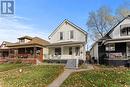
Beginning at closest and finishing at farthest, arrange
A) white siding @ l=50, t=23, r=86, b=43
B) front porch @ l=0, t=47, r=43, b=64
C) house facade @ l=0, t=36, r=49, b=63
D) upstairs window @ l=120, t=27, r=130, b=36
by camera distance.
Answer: upstairs window @ l=120, t=27, r=130, b=36 → white siding @ l=50, t=23, r=86, b=43 → front porch @ l=0, t=47, r=43, b=64 → house facade @ l=0, t=36, r=49, b=63

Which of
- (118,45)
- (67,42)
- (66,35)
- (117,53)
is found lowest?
(117,53)

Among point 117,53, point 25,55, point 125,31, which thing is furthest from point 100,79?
point 25,55

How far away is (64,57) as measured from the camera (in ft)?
144

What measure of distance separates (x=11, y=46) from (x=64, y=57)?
15.6 m

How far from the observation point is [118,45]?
124ft

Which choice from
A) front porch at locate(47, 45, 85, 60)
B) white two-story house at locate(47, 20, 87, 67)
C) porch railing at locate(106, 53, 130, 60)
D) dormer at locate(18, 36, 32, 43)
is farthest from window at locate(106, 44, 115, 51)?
dormer at locate(18, 36, 32, 43)

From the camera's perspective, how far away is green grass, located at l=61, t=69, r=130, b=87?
2105 cm

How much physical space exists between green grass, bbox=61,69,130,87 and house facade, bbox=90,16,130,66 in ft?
32.8

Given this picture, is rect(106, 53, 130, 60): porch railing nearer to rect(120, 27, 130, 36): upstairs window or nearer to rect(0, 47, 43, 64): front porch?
rect(120, 27, 130, 36): upstairs window

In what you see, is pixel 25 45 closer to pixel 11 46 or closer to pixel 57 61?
pixel 11 46

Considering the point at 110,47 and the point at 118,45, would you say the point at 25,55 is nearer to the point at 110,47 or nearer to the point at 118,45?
the point at 110,47

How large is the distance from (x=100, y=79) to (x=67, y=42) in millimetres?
22079

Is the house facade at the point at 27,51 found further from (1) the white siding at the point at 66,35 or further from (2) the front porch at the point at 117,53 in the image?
(2) the front porch at the point at 117,53

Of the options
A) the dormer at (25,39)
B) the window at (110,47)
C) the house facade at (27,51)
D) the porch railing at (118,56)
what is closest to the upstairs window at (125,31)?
the window at (110,47)
